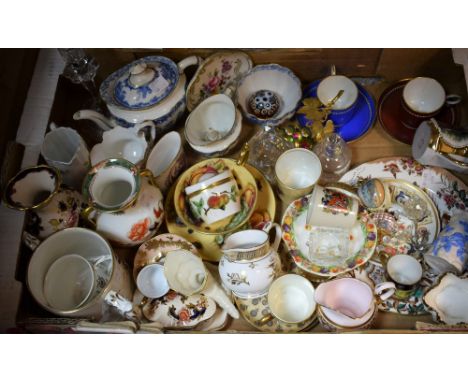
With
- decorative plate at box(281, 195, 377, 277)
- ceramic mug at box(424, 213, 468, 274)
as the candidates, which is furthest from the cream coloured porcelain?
decorative plate at box(281, 195, 377, 277)

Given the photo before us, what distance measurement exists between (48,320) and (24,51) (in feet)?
1.79

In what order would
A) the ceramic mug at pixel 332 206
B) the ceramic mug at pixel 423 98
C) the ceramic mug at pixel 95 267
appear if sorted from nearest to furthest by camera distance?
the ceramic mug at pixel 95 267
the ceramic mug at pixel 332 206
the ceramic mug at pixel 423 98

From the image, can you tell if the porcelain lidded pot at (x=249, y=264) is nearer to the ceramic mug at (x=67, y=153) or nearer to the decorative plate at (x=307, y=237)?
A: the decorative plate at (x=307, y=237)

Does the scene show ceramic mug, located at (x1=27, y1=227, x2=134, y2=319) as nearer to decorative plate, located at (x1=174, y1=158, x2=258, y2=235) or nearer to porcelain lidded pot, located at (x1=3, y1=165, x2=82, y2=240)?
porcelain lidded pot, located at (x1=3, y1=165, x2=82, y2=240)

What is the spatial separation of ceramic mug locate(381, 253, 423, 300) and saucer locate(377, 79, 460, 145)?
278 millimetres

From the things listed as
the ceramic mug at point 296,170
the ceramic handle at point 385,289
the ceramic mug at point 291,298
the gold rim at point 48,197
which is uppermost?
the ceramic mug at point 296,170

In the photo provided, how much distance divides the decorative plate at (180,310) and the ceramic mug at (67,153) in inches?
11.6

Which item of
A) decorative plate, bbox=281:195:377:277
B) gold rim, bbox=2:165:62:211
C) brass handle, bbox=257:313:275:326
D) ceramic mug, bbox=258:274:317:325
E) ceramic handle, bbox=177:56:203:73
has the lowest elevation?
brass handle, bbox=257:313:275:326

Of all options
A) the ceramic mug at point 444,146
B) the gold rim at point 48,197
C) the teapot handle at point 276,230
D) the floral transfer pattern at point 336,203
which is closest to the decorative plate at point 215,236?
the teapot handle at point 276,230

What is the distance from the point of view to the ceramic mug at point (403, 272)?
0.78m

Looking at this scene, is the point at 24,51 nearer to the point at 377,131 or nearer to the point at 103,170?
the point at 103,170

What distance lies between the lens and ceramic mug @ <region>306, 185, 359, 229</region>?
81 cm

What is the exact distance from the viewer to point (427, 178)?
0.90m

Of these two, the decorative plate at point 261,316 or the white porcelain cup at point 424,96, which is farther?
the white porcelain cup at point 424,96
